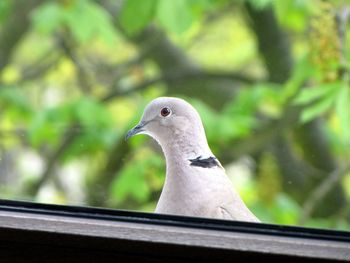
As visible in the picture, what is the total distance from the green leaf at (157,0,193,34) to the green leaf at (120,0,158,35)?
19 millimetres

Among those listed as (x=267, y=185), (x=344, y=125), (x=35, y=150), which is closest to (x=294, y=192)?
(x=267, y=185)

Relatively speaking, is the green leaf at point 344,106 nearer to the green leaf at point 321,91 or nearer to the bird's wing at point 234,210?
the green leaf at point 321,91

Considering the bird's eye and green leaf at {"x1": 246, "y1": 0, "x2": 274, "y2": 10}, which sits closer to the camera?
the bird's eye

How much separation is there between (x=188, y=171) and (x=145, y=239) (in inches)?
3.1

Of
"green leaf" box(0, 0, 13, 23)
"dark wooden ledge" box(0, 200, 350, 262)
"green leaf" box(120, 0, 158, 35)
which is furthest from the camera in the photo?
"green leaf" box(0, 0, 13, 23)

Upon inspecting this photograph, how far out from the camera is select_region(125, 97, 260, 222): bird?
0.56 metres

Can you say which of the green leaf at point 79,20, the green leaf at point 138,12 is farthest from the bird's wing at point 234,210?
the green leaf at point 79,20

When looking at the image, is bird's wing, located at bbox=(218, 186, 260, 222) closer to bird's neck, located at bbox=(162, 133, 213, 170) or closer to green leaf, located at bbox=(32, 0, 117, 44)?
bird's neck, located at bbox=(162, 133, 213, 170)

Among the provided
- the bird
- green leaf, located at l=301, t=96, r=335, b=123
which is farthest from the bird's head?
green leaf, located at l=301, t=96, r=335, b=123

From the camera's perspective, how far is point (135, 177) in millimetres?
1045

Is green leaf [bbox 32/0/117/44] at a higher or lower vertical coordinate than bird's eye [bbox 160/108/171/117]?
lower

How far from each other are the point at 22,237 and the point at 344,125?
485 mm

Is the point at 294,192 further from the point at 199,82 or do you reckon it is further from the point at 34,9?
the point at 34,9

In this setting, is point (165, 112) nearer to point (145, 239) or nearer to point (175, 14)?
point (145, 239)
